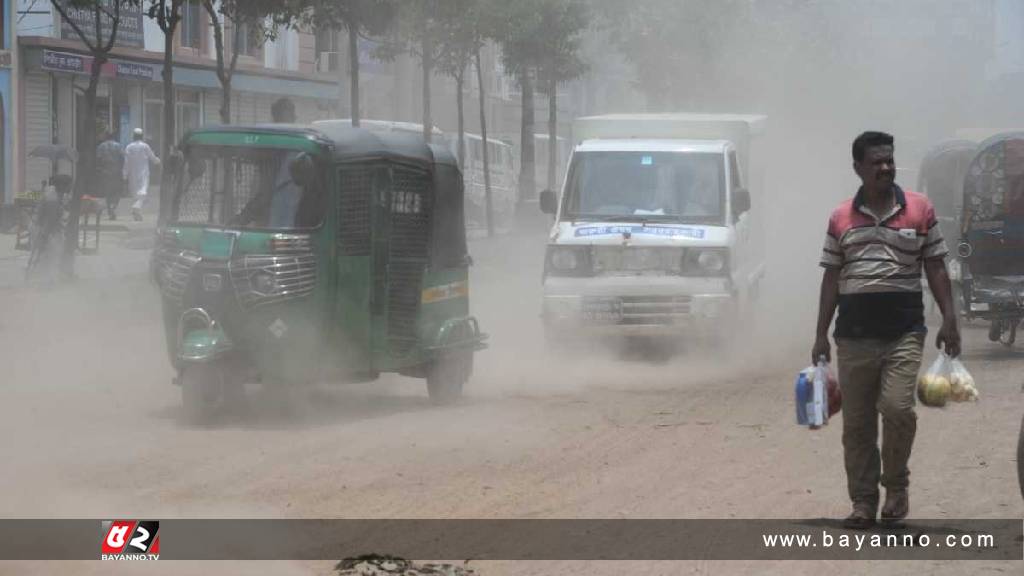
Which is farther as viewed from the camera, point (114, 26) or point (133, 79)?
point (133, 79)

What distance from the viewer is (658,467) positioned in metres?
9.94

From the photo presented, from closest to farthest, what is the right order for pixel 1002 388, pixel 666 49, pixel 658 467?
pixel 658 467
pixel 1002 388
pixel 666 49

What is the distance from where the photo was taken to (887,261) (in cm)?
789

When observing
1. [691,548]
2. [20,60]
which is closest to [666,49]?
[20,60]

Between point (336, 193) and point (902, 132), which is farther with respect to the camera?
point (902, 132)

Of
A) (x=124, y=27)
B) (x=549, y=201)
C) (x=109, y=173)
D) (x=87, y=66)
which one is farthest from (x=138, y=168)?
(x=549, y=201)

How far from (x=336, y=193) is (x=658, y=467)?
3315 millimetres

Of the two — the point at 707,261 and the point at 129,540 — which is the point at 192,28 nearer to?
the point at 707,261

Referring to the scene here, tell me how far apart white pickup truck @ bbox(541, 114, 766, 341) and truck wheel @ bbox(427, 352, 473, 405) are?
3.12 meters

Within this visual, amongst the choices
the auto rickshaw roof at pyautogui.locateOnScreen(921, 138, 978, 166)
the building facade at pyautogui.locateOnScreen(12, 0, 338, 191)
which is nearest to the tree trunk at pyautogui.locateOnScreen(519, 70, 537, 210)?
the building facade at pyautogui.locateOnScreen(12, 0, 338, 191)

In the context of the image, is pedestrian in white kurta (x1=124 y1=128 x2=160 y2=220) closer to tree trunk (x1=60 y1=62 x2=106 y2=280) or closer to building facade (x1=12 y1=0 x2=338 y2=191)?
building facade (x1=12 y1=0 x2=338 y2=191)

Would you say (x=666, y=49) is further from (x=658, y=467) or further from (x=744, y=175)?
(x=658, y=467)

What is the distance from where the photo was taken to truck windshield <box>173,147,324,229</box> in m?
11.7

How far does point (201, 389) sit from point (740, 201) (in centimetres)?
693
